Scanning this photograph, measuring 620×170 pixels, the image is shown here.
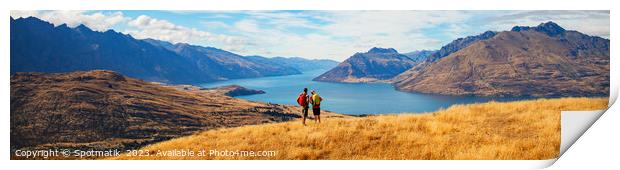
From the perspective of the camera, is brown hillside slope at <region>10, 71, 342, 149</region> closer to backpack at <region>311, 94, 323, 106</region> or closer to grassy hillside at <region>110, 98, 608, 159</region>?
grassy hillside at <region>110, 98, 608, 159</region>

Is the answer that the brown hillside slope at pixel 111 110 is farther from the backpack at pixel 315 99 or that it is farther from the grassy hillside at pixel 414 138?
the backpack at pixel 315 99

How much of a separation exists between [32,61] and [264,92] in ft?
267

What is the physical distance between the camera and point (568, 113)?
2188 cm

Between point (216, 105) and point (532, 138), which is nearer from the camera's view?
point (532, 138)

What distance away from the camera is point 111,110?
399 ft

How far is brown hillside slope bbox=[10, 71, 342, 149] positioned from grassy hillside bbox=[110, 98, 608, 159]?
2472 inches

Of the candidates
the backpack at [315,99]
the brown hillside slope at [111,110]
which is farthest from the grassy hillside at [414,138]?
the brown hillside slope at [111,110]

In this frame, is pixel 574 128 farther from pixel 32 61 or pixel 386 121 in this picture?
pixel 32 61

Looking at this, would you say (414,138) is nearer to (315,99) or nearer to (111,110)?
(315,99)

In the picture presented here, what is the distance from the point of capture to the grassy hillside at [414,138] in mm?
17656

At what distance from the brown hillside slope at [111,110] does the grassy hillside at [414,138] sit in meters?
62.8

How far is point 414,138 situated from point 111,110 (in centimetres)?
11487

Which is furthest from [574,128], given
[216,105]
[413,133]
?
[216,105]

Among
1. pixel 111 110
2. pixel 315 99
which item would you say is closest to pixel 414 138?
pixel 315 99
